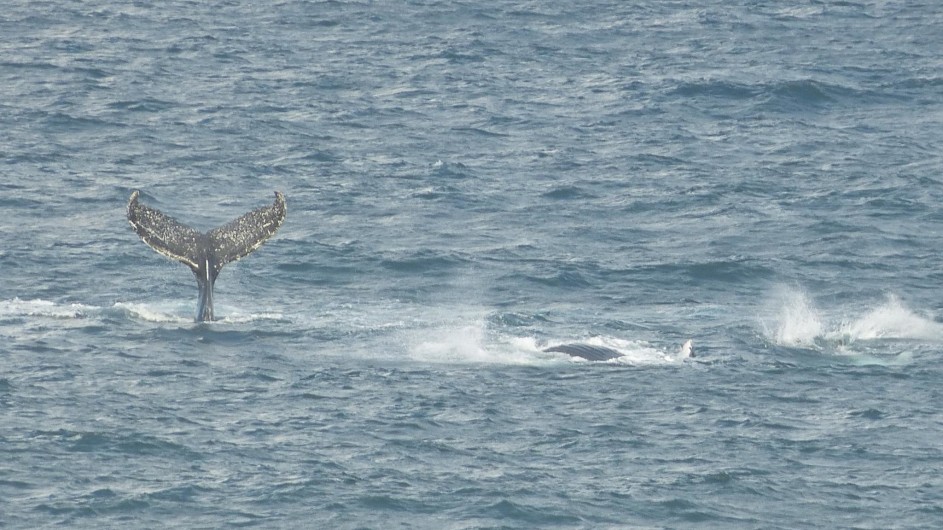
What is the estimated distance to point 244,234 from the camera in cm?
5006

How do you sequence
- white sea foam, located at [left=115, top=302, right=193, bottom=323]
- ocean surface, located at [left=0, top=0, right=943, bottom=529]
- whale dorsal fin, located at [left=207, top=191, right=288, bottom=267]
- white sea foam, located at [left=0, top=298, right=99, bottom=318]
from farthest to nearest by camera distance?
white sea foam, located at [left=115, top=302, right=193, bottom=323] → white sea foam, located at [left=0, top=298, right=99, bottom=318] → whale dorsal fin, located at [left=207, top=191, right=288, bottom=267] → ocean surface, located at [left=0, top=0, right=943, bottom=529]

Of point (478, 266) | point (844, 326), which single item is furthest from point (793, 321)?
point (478, 266)

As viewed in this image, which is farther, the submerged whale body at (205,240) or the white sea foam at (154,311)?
the white sea foam at (154,311)

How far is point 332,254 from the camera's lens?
57.7 meters

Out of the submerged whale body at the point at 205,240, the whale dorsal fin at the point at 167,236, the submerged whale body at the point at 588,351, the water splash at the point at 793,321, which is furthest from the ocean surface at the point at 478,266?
the whale dorsal fin at the point at 167,236

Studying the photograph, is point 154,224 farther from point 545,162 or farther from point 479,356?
point 545,162

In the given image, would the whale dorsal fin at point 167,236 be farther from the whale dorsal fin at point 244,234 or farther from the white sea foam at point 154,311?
the white sea foam at point 154,311

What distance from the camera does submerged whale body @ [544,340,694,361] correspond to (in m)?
47.2

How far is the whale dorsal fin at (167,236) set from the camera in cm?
4903

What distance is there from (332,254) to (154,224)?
359 inches

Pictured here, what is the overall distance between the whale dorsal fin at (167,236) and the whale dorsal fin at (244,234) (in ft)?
1.62

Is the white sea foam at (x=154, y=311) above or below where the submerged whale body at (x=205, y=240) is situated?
below

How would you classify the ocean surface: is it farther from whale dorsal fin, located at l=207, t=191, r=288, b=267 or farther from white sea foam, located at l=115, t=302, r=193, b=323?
whale dorsal fin, located at l=207, t=191, r=288, b=267

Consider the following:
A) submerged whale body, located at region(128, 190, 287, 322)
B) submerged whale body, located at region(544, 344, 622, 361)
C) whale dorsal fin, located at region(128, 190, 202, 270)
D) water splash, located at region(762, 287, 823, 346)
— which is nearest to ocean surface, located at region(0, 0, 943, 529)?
water splash, located at region(762, 287, 823, 346)
